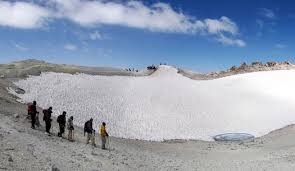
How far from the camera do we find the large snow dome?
4862 cm

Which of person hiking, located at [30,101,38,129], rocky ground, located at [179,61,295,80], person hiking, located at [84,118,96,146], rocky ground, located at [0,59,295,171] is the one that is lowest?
rocky ground, located at [0,59,295,171]

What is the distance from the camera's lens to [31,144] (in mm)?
26750

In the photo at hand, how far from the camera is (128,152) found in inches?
1337

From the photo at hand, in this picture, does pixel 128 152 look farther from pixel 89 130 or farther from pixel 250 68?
pixel 250 68

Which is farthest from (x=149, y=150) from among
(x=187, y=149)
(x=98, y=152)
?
(x=98, y=152)

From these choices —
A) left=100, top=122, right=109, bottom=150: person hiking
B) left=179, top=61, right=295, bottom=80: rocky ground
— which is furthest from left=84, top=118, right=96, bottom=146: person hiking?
left=179, top=61, right=295, bottom=80: rocky ground

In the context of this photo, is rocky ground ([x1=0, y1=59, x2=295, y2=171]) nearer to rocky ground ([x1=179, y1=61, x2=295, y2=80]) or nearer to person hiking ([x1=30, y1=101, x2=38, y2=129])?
person hiking ([x1=30, y1=101, x2=38, y2=129])

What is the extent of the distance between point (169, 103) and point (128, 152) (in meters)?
25.8

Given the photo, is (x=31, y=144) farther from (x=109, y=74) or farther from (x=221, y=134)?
(x=109, y=74)

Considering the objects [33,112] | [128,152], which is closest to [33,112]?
[33,112]

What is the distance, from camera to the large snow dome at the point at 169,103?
48625 millimetres

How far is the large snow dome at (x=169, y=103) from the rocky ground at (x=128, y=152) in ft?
13.6

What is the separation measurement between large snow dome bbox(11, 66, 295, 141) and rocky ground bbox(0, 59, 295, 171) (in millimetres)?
4146

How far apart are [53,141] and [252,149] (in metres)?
19.4
